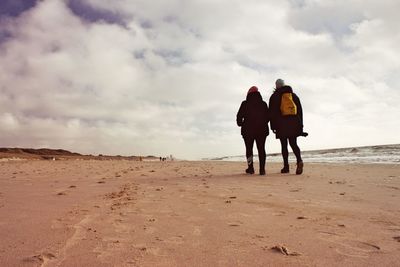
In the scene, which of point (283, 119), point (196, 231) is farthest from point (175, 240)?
point (283, 119)

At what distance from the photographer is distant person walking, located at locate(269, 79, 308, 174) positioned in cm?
869

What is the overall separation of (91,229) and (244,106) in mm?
6645

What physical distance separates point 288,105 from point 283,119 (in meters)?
0.34

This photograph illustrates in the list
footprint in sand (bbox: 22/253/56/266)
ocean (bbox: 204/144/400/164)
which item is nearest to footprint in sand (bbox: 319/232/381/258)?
footprint in sand (bbox: 22/253/56/266)

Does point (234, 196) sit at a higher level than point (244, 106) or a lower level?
lower

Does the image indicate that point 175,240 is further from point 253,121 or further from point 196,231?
point 253,121

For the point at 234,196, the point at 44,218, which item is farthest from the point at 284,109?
the point at 44,218

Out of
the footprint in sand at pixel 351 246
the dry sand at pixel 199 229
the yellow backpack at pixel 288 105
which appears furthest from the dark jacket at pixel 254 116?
the footprint in sand at pixel 351 246

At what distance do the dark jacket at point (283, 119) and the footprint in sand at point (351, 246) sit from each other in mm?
6046

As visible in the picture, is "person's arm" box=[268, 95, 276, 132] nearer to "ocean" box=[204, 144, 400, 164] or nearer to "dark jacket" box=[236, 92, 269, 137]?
"dark jacket" box=[236, 92, 269, 137]

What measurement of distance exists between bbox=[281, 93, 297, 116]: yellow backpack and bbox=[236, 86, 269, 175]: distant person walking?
45 cm

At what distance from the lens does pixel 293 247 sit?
2455 millimetres

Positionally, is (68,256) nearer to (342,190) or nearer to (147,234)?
(147,234)

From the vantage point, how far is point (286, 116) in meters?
8.74
